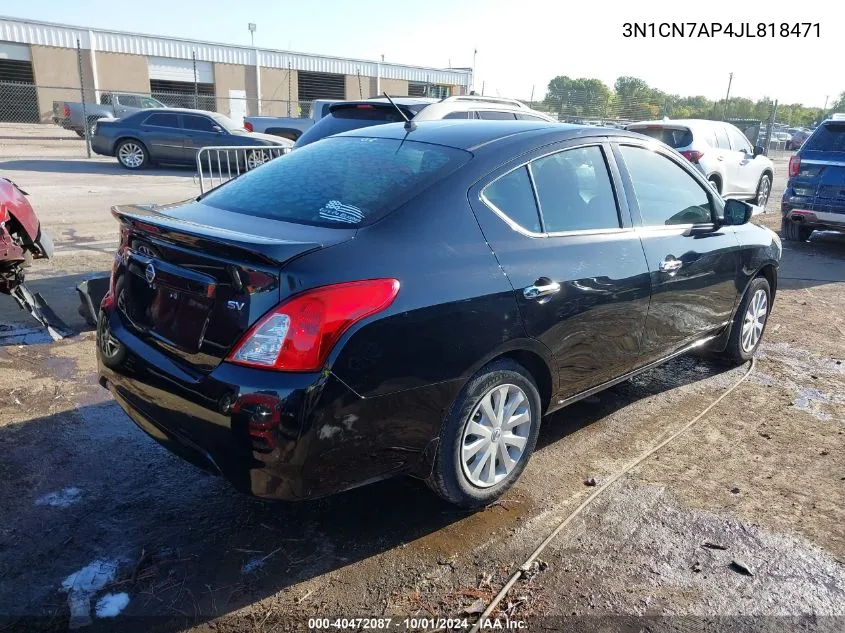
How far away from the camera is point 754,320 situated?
521cm

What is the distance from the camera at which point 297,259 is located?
8.29 ft

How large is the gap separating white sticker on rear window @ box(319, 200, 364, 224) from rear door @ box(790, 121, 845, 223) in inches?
348

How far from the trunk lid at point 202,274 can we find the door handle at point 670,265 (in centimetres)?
204

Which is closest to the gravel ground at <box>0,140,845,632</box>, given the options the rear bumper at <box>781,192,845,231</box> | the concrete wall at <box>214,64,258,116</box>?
the rear bumper at <box>781,192,845,231</box>

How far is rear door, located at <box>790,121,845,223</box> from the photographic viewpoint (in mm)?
9461

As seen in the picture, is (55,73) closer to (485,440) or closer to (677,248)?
(677,248)

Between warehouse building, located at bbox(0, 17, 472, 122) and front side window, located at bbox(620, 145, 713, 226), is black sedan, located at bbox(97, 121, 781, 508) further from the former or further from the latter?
warehouse building, located at bbox(0, 17, 472, 122)

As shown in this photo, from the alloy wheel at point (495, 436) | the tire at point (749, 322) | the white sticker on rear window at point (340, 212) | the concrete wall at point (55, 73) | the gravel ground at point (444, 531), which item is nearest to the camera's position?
the gravel ground at point (444, 531)

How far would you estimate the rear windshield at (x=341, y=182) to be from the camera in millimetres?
3002

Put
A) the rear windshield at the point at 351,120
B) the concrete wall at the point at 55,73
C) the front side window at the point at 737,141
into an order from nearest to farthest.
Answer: the rear windshield at the point at 351,120 < the front side window at the point at 737,141 < the concrete wall at the point at 55,73

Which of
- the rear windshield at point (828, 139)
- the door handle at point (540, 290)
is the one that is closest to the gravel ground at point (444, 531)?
the door handle at point (540, 290)

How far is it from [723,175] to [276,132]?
11994 millimetres

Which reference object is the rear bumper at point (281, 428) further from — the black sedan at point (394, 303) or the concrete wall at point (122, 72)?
the concrete wall at point (122, 72)

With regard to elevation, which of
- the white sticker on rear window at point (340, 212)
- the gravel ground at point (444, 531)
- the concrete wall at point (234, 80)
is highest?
the concrete wall at point (234, 80)
